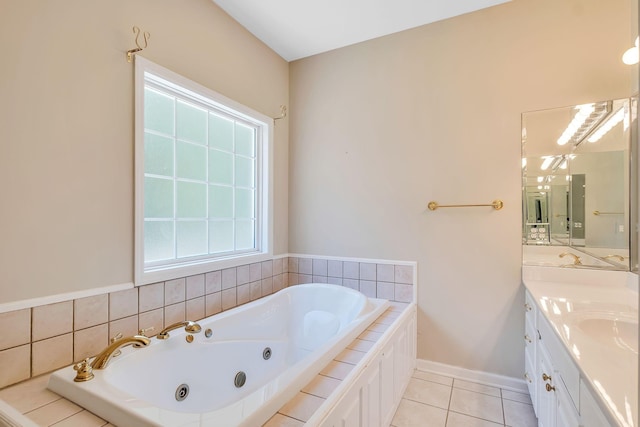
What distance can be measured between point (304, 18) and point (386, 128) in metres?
1.03

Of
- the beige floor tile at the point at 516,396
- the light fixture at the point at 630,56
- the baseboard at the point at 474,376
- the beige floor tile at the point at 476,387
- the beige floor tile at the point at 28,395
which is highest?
the light fixture at the point at 630,56

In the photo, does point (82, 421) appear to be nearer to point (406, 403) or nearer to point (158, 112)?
point (158, 112)

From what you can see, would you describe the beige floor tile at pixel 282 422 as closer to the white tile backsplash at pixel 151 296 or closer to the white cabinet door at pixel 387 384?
the white cabinet door at pixel 387 384

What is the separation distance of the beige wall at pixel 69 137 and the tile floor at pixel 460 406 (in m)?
1.86

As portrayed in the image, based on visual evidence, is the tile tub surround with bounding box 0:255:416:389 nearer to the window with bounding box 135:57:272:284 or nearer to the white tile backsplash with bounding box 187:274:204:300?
the white tile backsplash with bounding box 187:274:204:300

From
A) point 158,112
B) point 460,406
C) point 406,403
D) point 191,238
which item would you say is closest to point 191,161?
point 158,112

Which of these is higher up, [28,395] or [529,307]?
[529,307]

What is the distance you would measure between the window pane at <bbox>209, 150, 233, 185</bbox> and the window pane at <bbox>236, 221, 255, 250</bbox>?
373 mm

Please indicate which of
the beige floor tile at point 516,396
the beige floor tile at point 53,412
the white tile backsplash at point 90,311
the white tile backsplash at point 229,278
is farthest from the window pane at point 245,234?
the beige floor tile at point 516,396

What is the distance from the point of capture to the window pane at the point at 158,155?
5.93ft

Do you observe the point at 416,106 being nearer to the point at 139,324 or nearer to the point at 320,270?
the point at 320,270

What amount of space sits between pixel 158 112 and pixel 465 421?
2614 millimetres

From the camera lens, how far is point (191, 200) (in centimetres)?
208

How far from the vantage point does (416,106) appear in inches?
95.1
